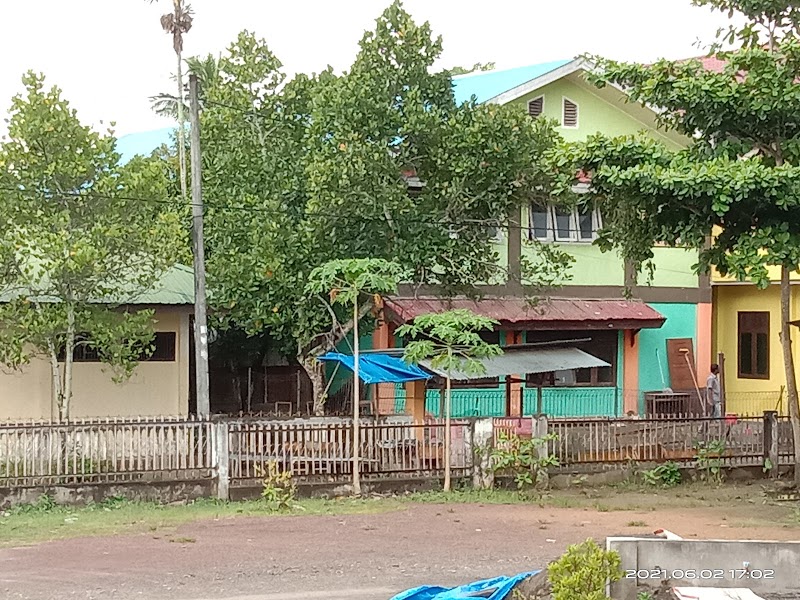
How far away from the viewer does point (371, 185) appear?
19.2 m

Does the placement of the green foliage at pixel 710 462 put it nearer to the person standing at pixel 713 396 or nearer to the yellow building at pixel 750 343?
the person standing at pixel 713 396

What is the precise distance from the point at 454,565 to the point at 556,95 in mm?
16803

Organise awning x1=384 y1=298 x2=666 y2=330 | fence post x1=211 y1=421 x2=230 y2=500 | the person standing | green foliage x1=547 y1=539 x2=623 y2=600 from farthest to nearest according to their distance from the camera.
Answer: awning x1=384 y1=298 x2=666 y2=330 → the person standing → fence post x1=211 y1=421 x2=230 y2=500 → green foliage x1=547 y1=539 x2=623 y2=600

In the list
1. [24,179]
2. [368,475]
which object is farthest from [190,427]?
[24,179]

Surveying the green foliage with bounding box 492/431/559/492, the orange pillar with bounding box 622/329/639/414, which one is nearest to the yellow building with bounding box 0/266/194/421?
the green foliage with bounding box 492/431/559/492

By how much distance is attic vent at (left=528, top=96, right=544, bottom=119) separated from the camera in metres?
25.9

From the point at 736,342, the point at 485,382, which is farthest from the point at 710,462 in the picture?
the point at 736,342

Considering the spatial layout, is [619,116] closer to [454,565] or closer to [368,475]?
[368,475]

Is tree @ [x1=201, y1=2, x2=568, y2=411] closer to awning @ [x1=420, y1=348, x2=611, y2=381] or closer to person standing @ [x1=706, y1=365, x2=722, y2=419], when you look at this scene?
awning @ [x1=420, y1=348, x2=611, y2=381]

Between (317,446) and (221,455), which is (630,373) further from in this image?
(221,455)

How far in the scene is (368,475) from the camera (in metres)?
17.1

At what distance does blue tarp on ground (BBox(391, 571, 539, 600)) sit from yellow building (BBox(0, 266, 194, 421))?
39.0 feet

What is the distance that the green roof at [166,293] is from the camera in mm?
18562

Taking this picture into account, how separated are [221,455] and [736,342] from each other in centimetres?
1681
